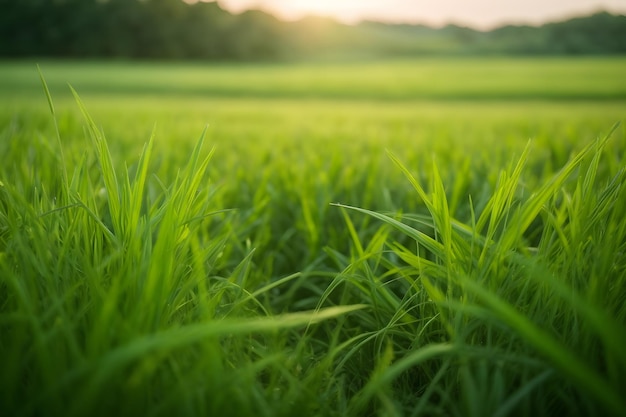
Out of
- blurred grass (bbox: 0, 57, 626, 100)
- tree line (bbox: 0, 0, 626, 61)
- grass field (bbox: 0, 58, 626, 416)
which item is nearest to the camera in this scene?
grass field (bbox: 0, 58, 626, 416)

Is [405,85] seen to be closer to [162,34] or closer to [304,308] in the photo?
[304,308]

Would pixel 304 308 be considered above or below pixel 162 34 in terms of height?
below

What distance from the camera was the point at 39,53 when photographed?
33.3m

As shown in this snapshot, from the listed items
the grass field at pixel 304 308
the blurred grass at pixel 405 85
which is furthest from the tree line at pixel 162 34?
the grass field at pixel 304 308

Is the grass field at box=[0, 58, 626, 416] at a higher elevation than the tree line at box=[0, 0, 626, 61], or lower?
lower

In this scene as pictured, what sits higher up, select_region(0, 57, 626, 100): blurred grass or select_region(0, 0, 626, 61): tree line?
select_region(0, 0, 626, 61): tree line

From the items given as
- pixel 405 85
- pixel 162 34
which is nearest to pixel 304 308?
pixel 405 85

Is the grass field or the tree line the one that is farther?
the tree line

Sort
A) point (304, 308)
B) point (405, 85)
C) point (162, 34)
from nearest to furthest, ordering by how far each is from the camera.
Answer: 1. point (304, 308)
2. point (405, 85)
3. point (162, 34)

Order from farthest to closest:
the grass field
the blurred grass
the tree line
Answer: the tree line
the blurred grass
the grass field

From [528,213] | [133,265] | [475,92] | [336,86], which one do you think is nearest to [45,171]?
[133,265]

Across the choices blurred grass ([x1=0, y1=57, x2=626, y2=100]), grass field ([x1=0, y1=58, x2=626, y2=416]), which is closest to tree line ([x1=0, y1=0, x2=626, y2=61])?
blurred grass ([x1=0, y1=57, x2=626, y2=100])

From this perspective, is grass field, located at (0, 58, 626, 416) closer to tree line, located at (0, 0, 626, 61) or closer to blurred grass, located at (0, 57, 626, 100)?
blurred grass, located at (0, 57, 626, 100)

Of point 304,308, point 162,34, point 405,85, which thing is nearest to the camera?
point 304,308
